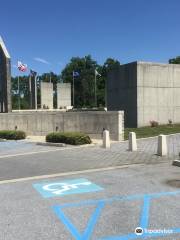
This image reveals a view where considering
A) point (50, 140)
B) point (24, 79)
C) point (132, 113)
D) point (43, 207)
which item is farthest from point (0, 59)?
point (24, 79)

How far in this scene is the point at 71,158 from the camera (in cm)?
1484

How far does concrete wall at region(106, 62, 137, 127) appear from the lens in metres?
27.6

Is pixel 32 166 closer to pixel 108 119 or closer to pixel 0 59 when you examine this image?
pixel 108 119

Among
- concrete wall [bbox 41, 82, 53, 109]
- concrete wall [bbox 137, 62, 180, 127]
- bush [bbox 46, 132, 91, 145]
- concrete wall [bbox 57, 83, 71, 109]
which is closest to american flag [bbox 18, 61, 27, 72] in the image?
concrete wall [bbox 41, 82, 53, 109]

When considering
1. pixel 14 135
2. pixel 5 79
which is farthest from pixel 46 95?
pixel 14 135

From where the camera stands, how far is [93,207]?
7422 mm

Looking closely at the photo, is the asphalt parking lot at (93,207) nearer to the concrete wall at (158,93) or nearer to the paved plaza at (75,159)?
the paved plaza at (75,159)

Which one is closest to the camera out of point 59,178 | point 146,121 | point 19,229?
point 19,229

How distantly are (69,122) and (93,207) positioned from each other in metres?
16.6

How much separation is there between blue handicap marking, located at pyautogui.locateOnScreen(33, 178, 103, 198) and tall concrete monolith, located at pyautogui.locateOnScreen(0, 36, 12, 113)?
28.5 m

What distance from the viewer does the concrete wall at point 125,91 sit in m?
27.6

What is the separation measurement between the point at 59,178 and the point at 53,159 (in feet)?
13.2

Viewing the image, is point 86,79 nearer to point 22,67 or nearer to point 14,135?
point 22,67

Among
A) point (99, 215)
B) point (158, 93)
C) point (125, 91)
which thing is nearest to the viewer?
point (99, 215)
